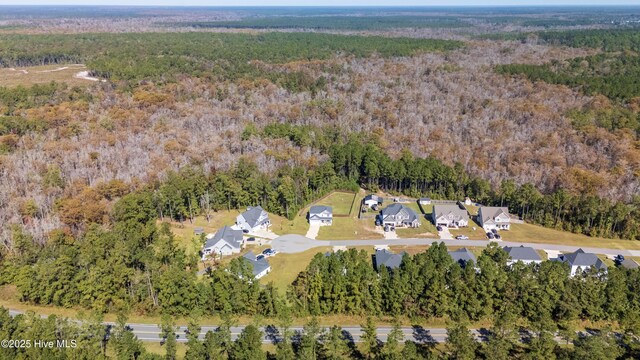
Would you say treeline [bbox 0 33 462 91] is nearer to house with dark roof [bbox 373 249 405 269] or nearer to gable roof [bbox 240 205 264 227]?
gable roof [bbox 240 205 264 227]

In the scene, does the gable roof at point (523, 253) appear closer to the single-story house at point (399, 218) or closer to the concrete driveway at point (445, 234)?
the concrete driveway at point (445, 234)

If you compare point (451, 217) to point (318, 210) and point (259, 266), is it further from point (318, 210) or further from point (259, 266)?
point (259, 266)

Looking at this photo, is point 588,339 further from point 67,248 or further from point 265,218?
point 67,248

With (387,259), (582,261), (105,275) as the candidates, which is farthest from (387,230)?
(105,275)

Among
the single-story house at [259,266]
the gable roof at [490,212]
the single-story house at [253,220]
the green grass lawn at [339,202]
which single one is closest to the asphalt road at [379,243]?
the single-story house at [253,220]

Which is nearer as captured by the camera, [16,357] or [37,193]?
[16,357]

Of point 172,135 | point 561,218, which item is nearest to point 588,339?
point 561,218
